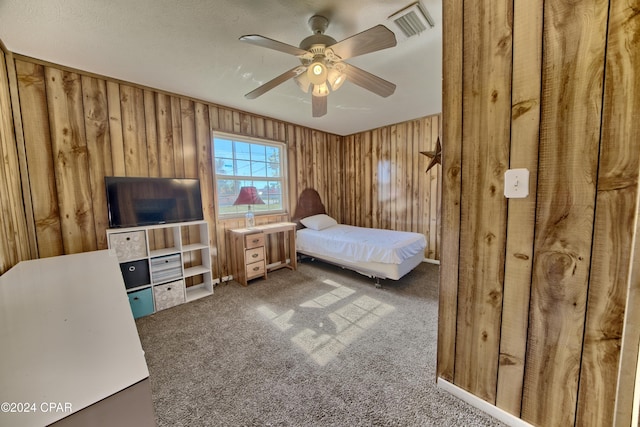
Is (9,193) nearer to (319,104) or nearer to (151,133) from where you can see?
(151,133)

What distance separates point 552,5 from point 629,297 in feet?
3.83

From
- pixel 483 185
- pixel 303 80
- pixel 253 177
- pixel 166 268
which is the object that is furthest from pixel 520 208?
pixel 253 177

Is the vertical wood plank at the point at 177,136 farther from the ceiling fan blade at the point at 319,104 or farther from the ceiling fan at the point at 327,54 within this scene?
the ceiling fan blade at the point at 319,104

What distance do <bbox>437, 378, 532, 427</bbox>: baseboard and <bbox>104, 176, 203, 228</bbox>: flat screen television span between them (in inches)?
114

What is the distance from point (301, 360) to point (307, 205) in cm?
293

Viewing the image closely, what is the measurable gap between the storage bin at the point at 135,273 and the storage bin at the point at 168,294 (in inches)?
5.9

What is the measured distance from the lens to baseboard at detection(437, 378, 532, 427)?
1185mm

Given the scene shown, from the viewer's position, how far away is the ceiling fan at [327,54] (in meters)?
1.46

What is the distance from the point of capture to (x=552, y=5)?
0.96m

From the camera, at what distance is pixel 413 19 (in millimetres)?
1632

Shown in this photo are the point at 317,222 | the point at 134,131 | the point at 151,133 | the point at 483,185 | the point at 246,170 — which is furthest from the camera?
the point at 317,222

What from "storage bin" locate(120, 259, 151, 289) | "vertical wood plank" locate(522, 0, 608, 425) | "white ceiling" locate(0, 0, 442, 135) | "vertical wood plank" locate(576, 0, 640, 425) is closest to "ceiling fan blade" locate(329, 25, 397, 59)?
"white ceiling" locate(0, 0, 442, 135)

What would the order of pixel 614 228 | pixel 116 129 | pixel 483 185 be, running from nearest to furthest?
pixel 614 228, pixel 483 185, pixel 116 129

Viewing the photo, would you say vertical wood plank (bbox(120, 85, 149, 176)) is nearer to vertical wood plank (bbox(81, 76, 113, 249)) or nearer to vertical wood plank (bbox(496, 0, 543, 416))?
vertical wood plank (bbox(81, 76, 113, 249))
